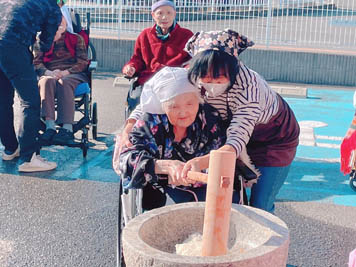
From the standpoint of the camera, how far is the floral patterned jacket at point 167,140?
2.91 meters

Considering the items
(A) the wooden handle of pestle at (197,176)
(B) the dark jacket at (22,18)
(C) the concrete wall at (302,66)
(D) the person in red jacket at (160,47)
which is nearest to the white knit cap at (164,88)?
(A) the wooden handle of pestle at (197,176)

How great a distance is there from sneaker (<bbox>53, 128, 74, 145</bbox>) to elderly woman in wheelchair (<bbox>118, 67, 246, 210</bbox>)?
3.10 metres

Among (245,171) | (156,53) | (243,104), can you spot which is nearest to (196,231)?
(245,171)

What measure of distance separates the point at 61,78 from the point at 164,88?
3.52m

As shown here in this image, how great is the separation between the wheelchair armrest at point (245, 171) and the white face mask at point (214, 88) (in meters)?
0.39

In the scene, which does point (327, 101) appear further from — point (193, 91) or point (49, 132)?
point (193, 91)

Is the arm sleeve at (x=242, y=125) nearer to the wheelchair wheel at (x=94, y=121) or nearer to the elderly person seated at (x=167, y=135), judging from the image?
the elderly person seated at (x=167, y=135)

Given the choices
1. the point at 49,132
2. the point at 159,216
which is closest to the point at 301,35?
the point at 49,132

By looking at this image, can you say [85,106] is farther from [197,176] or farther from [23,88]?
[197,176]

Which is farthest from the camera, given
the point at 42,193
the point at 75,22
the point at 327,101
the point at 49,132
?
the point at 327,101

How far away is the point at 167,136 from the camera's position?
3021mm

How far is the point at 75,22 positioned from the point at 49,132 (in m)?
1.39

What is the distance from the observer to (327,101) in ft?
31.9

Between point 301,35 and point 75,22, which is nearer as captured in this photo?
point 75,22
